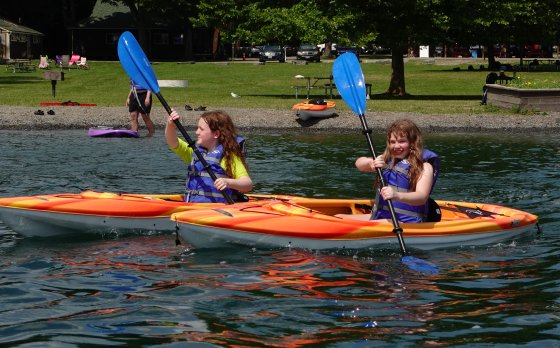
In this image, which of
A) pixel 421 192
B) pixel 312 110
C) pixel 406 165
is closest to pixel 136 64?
pixel 406 165

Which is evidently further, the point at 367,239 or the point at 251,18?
the point at 251,18

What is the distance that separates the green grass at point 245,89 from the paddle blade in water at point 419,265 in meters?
16.9

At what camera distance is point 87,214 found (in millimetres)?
10211

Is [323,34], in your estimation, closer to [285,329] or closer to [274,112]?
[274,112]

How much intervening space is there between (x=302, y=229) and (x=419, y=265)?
1.14 metres

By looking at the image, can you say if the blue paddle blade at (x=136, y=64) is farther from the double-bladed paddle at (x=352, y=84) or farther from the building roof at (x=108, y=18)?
the building roof at (x=108, y=18)

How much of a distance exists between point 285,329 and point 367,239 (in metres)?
2.70

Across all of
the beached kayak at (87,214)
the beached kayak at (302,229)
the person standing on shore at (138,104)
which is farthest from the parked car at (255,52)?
the beached kayak at (302,229)

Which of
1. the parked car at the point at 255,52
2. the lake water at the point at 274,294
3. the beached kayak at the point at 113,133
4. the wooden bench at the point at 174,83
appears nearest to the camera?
the lake water at the point at 274,294

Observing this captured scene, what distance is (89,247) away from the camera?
9984 millimetres

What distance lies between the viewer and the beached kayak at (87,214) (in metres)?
10.1

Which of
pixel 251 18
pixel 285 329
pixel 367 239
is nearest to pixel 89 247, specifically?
pixel 367 239

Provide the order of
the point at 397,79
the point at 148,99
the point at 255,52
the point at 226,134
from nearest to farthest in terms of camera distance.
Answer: the point at 226,134
the point at 148,99
the point at 397,79
the point at 255,52

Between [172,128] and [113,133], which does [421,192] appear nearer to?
[172,128]
